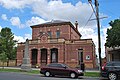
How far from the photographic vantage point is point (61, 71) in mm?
24703

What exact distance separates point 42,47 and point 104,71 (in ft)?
93.6

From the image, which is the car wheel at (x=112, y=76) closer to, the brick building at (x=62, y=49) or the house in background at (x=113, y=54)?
the brick building at (x=62, y=49)

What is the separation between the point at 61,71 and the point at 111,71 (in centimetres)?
589

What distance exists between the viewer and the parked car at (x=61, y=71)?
24.1 meters

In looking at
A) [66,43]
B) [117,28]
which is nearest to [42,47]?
[66,43]

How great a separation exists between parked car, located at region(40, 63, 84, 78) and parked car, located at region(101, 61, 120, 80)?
3.49 metres

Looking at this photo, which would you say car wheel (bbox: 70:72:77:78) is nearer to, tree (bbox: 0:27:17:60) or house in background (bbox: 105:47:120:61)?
house in background (bbox: 105:47:120:61)

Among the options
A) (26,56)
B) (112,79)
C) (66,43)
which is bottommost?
(112,79)

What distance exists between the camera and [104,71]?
21.4 m

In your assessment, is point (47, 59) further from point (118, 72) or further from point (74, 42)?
point (118, 72)

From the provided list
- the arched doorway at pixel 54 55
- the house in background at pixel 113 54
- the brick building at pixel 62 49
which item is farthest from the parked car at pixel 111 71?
the arched doorway at pixel 54 55

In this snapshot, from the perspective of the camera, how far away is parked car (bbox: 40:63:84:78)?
2414 cm

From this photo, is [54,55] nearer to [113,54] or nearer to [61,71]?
[113,54]

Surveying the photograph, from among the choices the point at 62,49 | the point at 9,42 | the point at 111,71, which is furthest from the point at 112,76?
the point at 9,42
